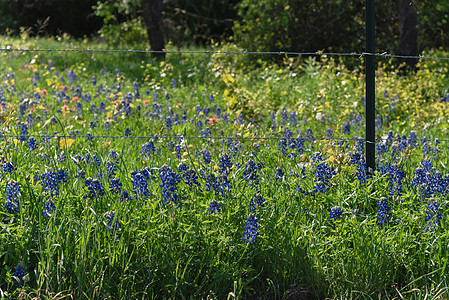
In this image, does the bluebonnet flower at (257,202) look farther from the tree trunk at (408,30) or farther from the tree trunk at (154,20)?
the tree trunk at (154,20)

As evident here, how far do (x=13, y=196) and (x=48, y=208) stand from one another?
0.73 feet

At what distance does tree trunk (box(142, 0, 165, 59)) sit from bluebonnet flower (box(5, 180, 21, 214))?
9.24 meters

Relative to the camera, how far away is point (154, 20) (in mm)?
12367

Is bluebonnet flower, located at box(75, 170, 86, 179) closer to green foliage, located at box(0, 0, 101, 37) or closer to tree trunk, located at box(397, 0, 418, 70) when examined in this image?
tree trunk, located at box(397, 0, 418, 70)

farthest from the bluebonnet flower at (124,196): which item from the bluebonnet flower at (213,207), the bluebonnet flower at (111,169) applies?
the bluebonnet flower at (213,207)

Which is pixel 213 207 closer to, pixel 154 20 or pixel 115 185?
pixel 115 185

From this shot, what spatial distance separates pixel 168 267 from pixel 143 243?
7.2 inches

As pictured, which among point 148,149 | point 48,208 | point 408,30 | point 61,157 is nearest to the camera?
point 48,208

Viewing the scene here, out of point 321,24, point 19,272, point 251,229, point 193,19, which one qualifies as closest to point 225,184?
point 251,229

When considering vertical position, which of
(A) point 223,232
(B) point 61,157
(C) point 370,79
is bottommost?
(A) point 223,232

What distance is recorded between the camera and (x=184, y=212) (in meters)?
3.15

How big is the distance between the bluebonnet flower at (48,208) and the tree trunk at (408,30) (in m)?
8.08

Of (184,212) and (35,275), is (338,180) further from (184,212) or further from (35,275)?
(35,275)

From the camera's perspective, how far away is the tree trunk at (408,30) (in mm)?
9914
